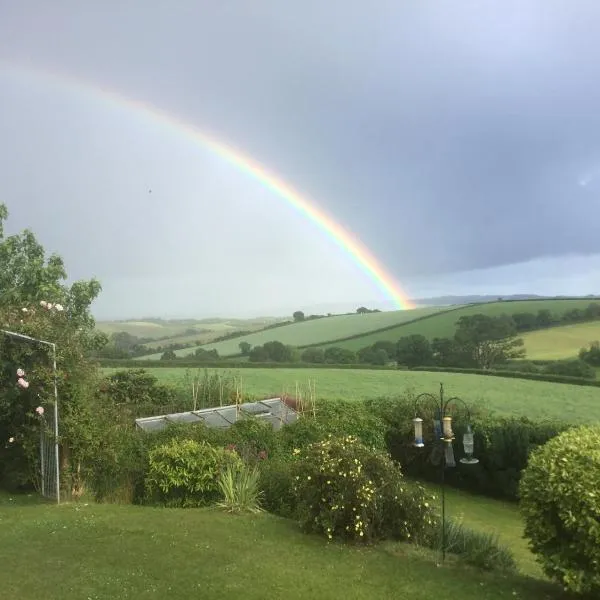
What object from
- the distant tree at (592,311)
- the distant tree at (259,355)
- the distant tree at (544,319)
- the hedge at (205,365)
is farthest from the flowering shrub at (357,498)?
the distant tree at (592,311)

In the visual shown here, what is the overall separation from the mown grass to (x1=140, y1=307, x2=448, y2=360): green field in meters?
3.11

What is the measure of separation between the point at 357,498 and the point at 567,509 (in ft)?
10.2

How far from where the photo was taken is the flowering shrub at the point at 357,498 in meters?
7.80

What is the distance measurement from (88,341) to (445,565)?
8.80 metres

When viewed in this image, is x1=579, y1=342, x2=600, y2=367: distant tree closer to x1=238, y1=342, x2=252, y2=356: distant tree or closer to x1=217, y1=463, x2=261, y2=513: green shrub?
x1=238, y1=342, x2=252, y2=356: distant tree

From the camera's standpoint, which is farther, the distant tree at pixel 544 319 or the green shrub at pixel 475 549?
the distant tree at pixel 544 319

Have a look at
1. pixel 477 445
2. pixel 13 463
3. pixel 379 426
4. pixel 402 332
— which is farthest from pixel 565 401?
pixel 402 332

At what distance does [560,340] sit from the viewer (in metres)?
47.8

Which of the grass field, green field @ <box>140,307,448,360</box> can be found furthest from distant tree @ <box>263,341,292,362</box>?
the grass field

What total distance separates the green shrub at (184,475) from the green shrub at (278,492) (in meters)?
0.67

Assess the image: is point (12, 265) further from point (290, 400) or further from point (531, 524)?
point (531, 524)

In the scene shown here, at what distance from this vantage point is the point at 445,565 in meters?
6.92

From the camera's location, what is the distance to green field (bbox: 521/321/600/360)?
4422cm

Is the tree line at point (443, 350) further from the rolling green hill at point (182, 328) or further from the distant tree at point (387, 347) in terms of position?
the rolling green hill at point (182, 328)
